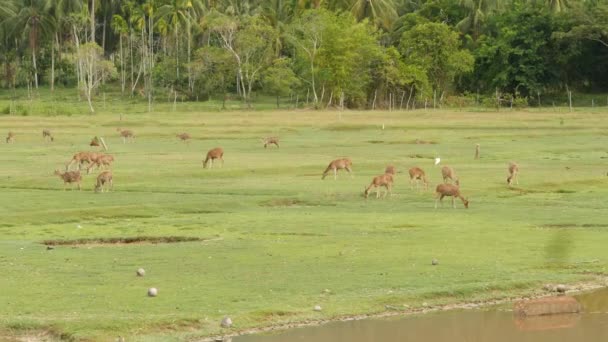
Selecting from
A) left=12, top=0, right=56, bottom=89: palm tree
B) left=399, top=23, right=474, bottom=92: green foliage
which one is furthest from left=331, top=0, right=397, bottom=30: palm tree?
left=12, top=0, right=56, bottom=89: palm tree

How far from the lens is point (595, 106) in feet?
297

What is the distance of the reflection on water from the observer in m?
15.6

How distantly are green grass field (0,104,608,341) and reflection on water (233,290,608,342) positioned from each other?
49 cm

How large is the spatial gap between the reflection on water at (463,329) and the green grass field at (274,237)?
1.62 feet

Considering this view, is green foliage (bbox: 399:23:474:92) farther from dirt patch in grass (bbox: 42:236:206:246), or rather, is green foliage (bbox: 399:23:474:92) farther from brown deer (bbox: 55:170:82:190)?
dirt patch in grass (bbox: 42:236:206:246)

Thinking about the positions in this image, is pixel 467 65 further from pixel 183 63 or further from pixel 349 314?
pixel 349 314

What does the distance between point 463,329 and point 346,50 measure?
247ft

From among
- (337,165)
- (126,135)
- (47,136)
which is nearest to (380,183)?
(337,165)

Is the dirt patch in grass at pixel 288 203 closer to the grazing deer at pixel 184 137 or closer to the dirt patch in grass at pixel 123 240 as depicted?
the dirt patch in grass at pixel 123 240

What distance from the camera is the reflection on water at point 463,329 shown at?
15586 millimetres

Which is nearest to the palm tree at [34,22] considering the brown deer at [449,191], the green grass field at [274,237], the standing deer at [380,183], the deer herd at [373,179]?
the green grass field at [274,237]

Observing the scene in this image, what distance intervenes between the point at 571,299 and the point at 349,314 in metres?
3.74

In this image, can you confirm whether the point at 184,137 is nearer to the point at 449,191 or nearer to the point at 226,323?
the point at 449,191

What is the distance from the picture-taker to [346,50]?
90.4 meters
